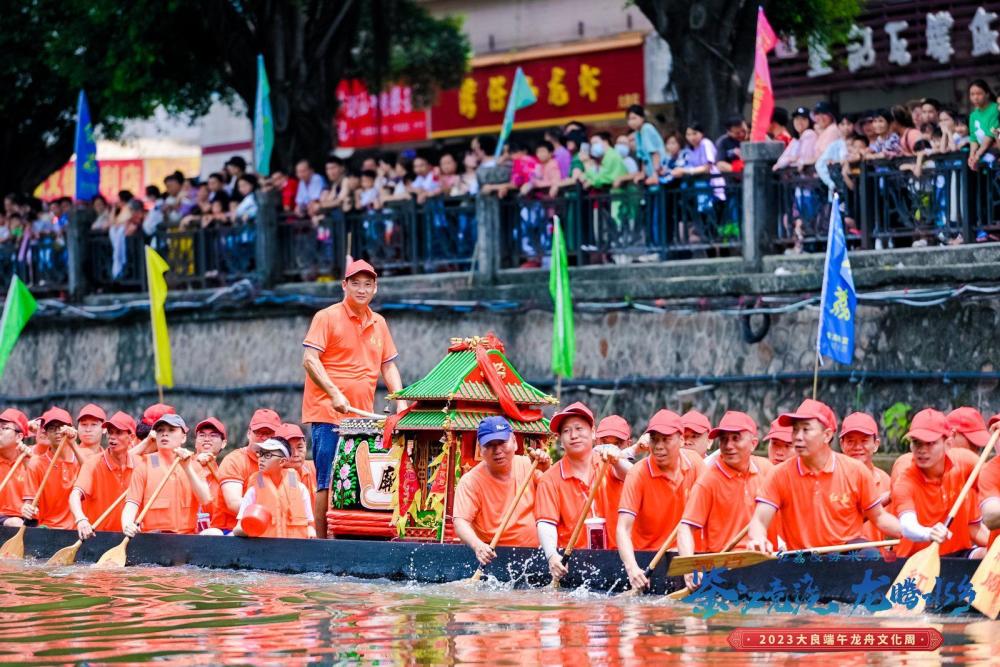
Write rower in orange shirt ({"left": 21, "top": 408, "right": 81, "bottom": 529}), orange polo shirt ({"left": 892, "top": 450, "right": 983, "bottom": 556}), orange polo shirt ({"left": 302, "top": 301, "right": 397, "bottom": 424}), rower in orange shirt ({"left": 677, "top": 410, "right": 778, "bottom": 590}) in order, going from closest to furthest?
1. orange polo shirt ({"left": 892, "top": 450, "right": 983, "bottom": 556})
2. rower in orange shirt ({"left": 677, "top": 410, "right": 778, "bottom": 590})
3. orange polo shirt ({"left": 302, "top": 301, "right": 397, "bottom": 424})
4. rower in orange shirt ({"left": 21, "top": 408, "right": 81, "bottom": 529})

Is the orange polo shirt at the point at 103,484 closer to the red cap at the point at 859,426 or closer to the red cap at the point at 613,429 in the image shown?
the red cap at the point at 613,429

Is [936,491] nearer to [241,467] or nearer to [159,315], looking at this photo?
[241,467]

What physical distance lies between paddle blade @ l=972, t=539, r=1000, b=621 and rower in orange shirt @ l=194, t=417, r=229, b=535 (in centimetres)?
585

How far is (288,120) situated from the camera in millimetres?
24719

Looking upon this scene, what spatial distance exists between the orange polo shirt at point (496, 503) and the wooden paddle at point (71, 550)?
3240mm

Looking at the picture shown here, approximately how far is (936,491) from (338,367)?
4.64 metres

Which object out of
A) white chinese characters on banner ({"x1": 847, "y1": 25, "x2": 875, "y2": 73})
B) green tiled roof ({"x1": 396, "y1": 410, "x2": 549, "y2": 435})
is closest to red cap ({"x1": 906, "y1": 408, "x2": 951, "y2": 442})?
green tiled roof ({"x1": 396, "y1": 410, "x2": 549, "y2": 435})

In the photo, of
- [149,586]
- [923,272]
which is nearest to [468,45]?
[923,272]

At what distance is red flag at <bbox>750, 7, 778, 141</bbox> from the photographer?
62.2ft

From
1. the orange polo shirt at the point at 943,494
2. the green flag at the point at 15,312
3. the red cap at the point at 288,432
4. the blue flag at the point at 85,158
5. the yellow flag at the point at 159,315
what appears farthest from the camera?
the blue flag at the point at 85,158

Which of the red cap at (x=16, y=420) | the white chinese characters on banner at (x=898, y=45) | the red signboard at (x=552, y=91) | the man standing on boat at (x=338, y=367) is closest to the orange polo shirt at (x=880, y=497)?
the man standing on boat at (x=338, y=367)

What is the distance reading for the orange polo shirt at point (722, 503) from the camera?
12.3 meters

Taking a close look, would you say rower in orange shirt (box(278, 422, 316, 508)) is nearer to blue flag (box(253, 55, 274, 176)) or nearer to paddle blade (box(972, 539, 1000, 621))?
paddle blade (box(972, 539, 1000, 621))

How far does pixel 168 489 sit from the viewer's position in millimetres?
15578
